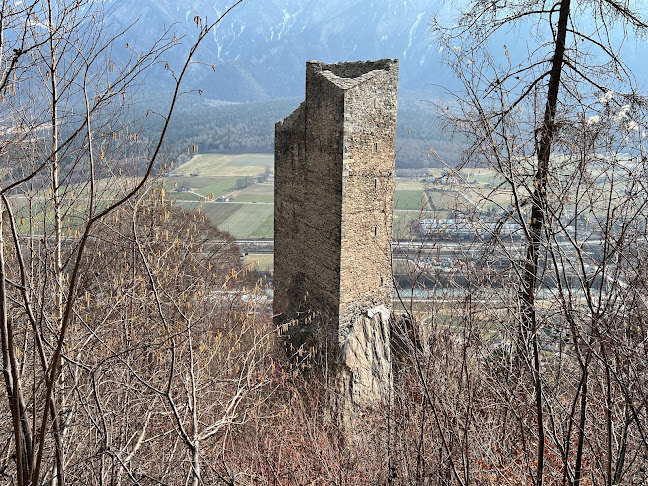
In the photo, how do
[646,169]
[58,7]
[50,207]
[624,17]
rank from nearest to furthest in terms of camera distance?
[58,7]
[646,169]
[50,207]
[624,17]

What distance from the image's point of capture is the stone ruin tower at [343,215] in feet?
26.9

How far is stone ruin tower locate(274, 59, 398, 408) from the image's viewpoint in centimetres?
819

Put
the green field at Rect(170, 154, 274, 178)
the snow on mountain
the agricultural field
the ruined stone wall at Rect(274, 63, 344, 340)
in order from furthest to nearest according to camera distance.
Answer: the snow on mountain → the green field at Rect(170, 154, 274, 178) → the agricultural field → the ruined stone wall at Rect(274, 63, 344, 340)

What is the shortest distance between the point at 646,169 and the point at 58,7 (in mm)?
3812

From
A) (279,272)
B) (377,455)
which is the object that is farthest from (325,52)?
(377,455)

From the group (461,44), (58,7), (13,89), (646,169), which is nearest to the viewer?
(13,89)

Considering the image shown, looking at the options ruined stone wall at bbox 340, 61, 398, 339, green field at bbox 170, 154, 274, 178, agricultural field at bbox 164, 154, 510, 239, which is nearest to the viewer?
ruined stone wall at bbox 340, 61, 398, 339

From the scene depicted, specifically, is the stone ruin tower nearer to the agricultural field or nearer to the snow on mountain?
the agricultural field

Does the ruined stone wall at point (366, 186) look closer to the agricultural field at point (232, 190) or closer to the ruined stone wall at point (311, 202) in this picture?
the ruined stone wall at point (311, 202)

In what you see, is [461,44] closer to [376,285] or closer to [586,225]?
[586,225]

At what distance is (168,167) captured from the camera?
6.62 m

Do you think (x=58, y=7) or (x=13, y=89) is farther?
(x=58, y=7)

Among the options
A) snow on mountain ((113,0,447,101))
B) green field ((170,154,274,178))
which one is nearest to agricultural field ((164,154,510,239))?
green field ((170,154,274,178))

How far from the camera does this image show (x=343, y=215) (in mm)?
8266
